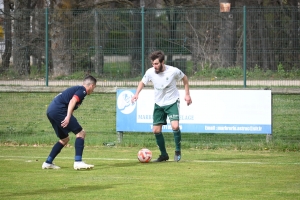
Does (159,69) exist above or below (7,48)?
below

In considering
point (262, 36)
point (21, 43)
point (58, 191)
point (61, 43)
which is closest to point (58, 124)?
point (58, 191)

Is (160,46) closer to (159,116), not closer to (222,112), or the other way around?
(222,112)

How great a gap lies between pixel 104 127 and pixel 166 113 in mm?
5139

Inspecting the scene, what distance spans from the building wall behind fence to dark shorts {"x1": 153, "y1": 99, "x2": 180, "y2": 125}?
456cm

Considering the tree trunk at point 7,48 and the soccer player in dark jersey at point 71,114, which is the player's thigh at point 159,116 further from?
the tree trunk at point 7,48

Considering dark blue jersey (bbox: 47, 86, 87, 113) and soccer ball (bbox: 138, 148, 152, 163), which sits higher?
dark blue jersey (bbox: 47, 86, 87, 113)

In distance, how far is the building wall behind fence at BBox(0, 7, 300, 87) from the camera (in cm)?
1734

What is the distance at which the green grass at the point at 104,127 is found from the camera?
1619 centimetres

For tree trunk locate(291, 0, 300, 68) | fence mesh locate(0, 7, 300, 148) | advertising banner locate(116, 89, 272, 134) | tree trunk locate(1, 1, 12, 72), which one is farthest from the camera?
tree trunk locate(1, 1, 12, 72)

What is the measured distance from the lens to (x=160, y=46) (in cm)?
1806

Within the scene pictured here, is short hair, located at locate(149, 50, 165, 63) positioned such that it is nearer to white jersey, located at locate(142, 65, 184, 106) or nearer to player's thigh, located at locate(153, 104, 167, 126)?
white jersey, located at locate(142, 65, 184, 106)

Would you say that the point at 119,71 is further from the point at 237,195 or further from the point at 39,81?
the point at 237,195

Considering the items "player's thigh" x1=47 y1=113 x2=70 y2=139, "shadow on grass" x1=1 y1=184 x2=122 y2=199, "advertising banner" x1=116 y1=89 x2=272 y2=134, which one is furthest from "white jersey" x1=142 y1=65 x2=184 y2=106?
"shadow on grass" x1=1 y1=184 x2=122 y2=199

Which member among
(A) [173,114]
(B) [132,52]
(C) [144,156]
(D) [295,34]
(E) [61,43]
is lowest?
(C) [144,156]
